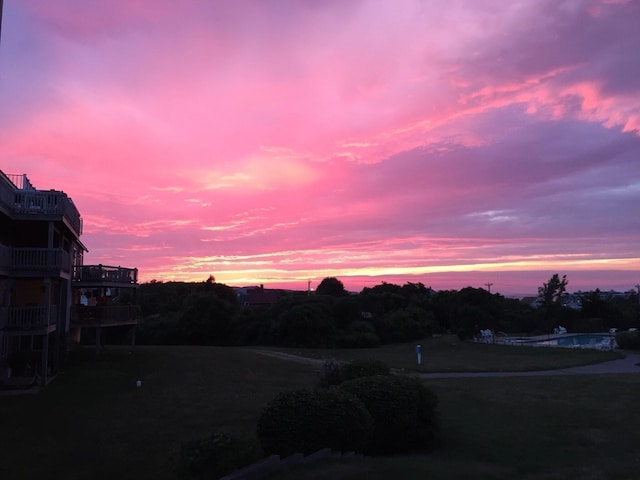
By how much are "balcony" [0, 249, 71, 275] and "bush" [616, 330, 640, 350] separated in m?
29.0

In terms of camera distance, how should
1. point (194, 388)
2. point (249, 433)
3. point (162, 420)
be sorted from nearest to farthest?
point (249, 433) < point (162, 420) < point (194, 388)

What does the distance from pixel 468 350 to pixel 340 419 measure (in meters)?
28.1

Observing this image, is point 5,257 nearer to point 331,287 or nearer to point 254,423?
point 254,423

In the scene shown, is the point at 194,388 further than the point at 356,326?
No

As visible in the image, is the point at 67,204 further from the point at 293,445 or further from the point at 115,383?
the point at 293,445

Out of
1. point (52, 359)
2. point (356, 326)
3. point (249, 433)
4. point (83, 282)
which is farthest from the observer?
point (356, 326)

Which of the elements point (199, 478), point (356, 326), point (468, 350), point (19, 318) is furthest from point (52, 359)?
point (356, 326)

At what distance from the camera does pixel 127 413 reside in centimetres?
1508

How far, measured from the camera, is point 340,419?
28.9 feet

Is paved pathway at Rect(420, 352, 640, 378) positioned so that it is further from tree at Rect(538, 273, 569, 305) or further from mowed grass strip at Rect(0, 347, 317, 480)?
tree at Rect(538, 273, 569, 305)

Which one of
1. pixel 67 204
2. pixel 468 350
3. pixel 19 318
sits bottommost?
pixel 468 350

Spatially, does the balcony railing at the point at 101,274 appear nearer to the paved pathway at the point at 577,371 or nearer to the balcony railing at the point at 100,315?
the balcony railing at the point at 100,315

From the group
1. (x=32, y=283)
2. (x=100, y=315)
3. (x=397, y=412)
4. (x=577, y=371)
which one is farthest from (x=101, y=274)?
(x=397, y=412)

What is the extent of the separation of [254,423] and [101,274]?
1887 centimetres
